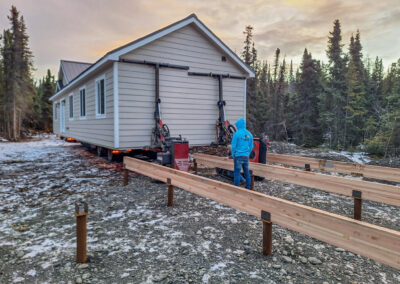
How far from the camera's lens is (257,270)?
3.05 m

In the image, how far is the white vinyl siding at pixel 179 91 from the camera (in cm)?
922

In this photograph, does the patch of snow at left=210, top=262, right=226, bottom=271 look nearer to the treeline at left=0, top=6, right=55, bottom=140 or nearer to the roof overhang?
the roof overhang

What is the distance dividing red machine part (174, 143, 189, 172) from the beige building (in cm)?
248

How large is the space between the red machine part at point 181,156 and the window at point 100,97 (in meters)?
4.29

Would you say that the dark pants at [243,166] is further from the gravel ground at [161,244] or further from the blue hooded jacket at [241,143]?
the gravel ground at [161,244]

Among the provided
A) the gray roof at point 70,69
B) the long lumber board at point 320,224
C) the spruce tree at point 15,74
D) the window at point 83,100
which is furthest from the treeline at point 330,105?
the long lumber board at point 320,224

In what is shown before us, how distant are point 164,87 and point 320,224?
27.4ft

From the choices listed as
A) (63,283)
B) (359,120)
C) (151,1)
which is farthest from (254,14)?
(359,120)

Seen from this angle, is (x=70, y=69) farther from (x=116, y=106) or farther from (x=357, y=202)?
(x=357, y=202)

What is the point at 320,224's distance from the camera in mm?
2674

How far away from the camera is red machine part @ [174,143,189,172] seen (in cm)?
754

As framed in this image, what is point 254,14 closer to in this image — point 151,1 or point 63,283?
point 151,1

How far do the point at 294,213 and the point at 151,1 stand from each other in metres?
13.1

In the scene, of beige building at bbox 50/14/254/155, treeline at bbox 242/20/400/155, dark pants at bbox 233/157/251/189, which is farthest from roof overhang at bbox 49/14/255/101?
treeline at bbox 242/20/400/155
